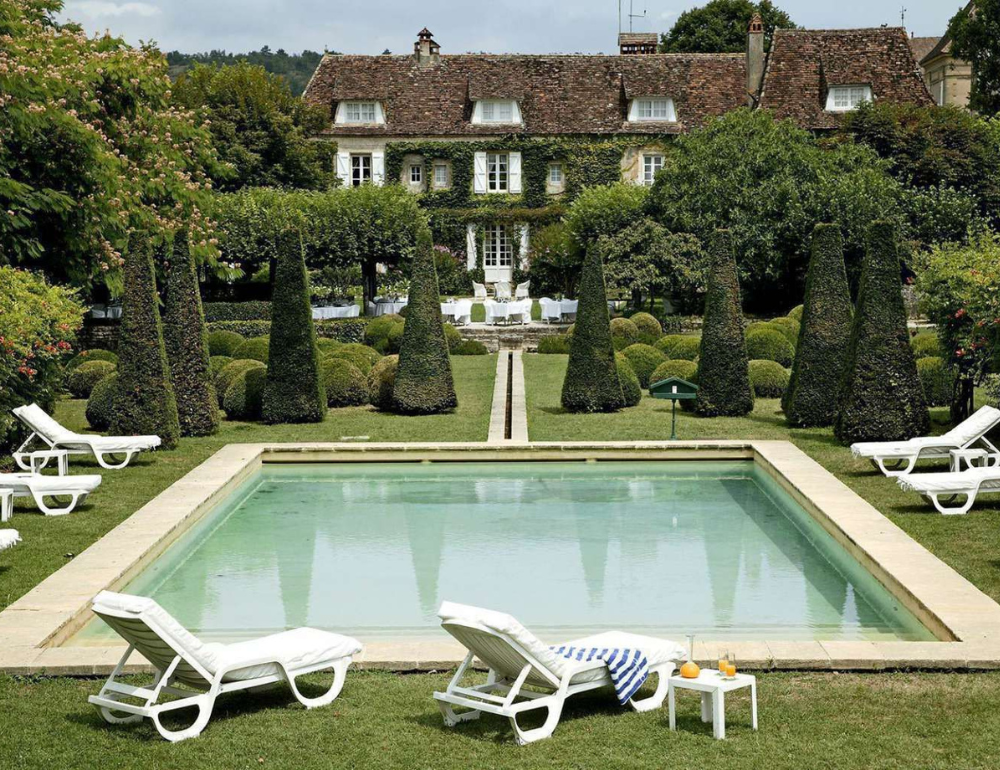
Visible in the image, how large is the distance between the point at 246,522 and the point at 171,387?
4.66 m

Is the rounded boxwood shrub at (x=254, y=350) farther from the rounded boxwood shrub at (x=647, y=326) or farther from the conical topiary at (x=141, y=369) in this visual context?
the rounded boxwood shrub at (x=647, y=326)

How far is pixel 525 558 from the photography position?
13.1 m

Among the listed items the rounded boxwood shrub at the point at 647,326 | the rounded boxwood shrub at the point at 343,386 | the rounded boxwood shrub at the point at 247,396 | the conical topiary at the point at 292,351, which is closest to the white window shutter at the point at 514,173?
the rounded boxwood shrub at the point at 647,326

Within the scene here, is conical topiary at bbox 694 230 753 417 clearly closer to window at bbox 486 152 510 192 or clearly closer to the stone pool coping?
the stone pool coping

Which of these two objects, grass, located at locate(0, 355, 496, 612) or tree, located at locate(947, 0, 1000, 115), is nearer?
grass, located at locate(0, 355, 496, 612)

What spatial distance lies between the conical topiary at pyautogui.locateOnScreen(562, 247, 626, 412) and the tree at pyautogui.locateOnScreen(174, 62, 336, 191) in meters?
27.9

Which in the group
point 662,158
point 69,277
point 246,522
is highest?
point 662,158

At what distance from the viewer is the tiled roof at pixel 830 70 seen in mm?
50188

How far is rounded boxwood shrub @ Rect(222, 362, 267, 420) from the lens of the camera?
72.5 ft

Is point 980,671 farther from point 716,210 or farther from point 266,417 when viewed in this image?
point 716,210

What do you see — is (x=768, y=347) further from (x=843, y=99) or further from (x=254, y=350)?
(x=843, y=99)

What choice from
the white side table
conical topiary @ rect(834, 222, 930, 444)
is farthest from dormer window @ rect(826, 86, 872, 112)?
the white side table

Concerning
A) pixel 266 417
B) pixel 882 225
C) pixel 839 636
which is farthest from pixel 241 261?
pixel 839 636

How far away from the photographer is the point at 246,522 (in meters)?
15.1
